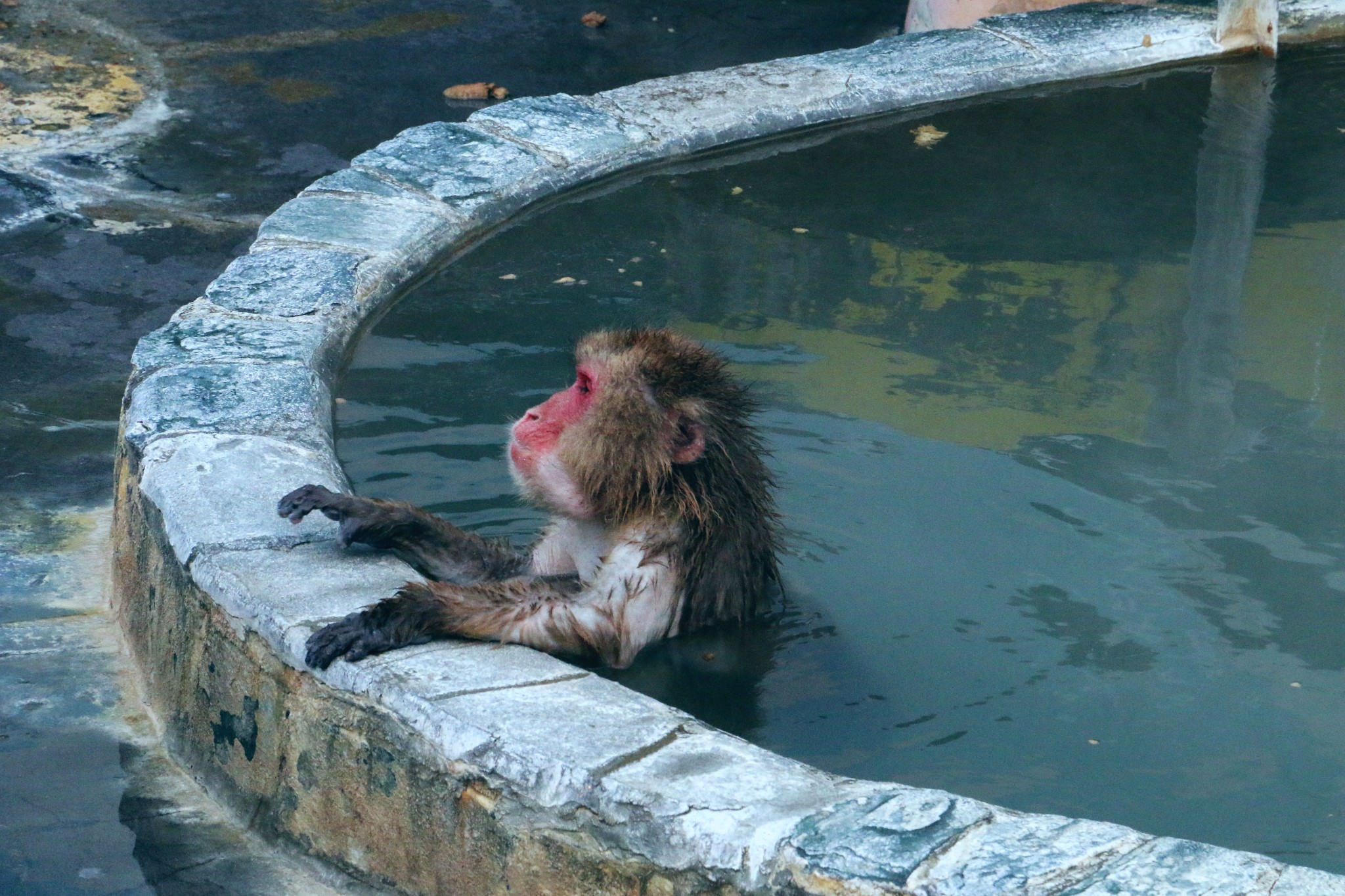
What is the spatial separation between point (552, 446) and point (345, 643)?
2.50 ft

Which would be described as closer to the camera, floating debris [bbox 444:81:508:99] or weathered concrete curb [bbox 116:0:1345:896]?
weathered concrete curb [bbox 116:0:1345:896]

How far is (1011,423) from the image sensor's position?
4738 millimetres

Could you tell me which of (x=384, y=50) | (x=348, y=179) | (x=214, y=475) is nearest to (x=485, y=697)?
(x=214, y=475)

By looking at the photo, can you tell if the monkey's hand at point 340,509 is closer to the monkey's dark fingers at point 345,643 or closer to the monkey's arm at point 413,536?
the monkey's arm at point 413,536

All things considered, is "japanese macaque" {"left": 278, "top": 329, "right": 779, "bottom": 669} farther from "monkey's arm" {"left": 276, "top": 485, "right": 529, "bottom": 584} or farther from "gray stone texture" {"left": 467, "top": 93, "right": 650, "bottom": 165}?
"gray stone texture" {"left": 467, "top": 93, "right": 650, "bottom": 165}

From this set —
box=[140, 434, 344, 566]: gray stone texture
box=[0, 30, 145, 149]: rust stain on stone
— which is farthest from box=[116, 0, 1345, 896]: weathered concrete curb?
box=[0, 30, 145, 149]: rust stain on stone

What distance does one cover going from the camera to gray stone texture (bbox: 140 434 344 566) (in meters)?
3.59

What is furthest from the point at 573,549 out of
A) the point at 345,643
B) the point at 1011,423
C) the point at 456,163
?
the point at 456,163

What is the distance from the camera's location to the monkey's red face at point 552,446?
366 cm

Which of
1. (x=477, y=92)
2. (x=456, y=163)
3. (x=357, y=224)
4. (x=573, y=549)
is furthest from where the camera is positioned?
(x=477, y=92)

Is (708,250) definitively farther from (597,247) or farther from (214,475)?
(214,475)

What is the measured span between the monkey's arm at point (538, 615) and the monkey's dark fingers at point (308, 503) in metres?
0.35

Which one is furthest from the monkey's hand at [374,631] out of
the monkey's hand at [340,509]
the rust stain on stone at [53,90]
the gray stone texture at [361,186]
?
the rust stain on stone at [53,90]

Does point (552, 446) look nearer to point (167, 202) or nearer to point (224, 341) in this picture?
point (224, 341)
